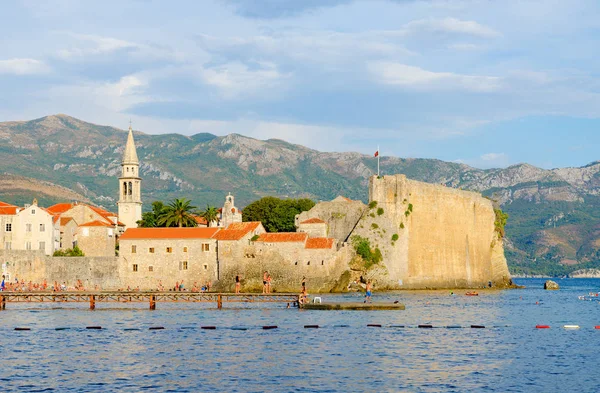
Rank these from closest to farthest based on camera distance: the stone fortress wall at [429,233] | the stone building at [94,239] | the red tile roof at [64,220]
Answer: the stone building at [94,239], the stone fortress wall at [429,233], the red tile roof at [64,220]

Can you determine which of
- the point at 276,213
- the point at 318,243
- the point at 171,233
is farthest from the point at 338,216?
the point at 171,233

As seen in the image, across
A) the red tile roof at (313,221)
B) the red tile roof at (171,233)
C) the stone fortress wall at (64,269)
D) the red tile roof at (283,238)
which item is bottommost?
the stone fortress wall at (64,269)

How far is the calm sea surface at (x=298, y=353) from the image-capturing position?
3131cm

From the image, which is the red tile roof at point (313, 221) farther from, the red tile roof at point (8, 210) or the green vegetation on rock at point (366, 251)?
the red tile roof at point (8, 210)

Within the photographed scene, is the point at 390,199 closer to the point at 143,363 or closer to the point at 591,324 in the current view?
the point at 591,324

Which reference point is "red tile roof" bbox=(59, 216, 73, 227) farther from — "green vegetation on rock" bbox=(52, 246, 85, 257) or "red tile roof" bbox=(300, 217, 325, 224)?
"red tile roof" bbox=(300, 217, 325, 224)

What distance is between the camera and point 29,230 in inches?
3686

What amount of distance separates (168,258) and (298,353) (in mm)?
49934

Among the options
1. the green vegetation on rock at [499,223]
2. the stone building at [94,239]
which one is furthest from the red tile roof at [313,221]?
the green vegetation on rock at [499,223]

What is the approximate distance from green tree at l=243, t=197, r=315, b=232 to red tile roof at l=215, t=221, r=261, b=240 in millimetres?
15613

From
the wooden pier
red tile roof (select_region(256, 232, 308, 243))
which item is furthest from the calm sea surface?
red tile roof (select_region(256, 232, 308, 243))

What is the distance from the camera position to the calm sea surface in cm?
3131

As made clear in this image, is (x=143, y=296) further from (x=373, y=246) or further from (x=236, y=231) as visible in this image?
(x=373, y=246)

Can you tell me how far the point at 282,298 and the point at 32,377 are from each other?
43617 millimetres
